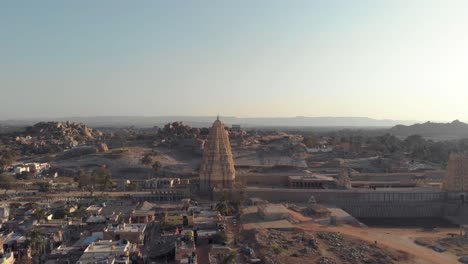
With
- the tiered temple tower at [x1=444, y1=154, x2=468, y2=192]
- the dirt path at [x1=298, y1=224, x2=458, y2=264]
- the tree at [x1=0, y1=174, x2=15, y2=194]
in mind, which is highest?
the tiered temple tower at [x1=444, y1=154, x2=468, y2=192]

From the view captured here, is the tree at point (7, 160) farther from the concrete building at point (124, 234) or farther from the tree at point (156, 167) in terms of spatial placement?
the concrete building at point (124, 234)

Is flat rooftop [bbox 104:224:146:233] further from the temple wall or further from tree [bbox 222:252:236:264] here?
the temple wall

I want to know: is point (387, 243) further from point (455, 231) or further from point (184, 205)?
point (184, 205)

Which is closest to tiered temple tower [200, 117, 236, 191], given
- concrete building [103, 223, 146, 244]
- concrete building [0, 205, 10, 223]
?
concrete building [103, 223, 146, 244]

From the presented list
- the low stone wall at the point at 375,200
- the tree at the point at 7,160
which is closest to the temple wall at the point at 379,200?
the low stone wall at the point at 375,200

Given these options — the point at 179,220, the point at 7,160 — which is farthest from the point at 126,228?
the point at 7,160

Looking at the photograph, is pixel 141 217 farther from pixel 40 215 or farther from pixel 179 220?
pixel 40 215
